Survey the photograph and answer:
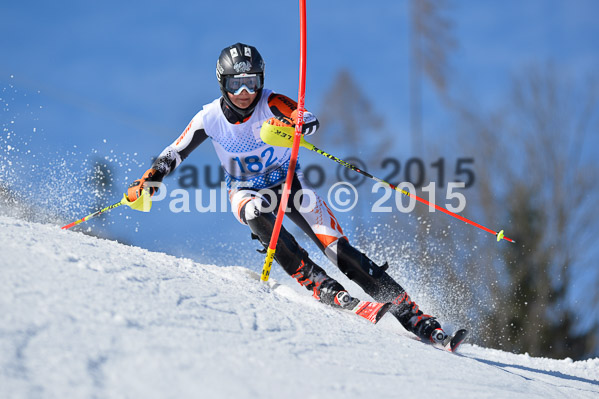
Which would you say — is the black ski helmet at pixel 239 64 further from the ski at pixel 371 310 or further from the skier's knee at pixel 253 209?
the ski at pixel 371 310

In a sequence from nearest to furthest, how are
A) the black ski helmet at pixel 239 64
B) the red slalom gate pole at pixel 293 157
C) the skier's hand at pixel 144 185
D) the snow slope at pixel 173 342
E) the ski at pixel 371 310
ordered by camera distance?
the snow slope at pixel 173 342
the ski at pixel 371 310
the red slalom gate pole at pixel 293 157
the black ski helmet at pixel 239 64
the skier's hand at pixel 144 185

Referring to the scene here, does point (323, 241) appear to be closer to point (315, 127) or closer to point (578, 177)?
point (315, 127)

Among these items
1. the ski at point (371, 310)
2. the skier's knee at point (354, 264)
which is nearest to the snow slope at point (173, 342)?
the ski at point (371, 310)

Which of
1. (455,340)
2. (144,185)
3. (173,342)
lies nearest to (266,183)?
(144,185)

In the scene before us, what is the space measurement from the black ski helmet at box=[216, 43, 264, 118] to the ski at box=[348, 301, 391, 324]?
1735mm

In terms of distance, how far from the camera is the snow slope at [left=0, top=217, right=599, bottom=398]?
6.73ft

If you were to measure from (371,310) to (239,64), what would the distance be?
2108 millimetres

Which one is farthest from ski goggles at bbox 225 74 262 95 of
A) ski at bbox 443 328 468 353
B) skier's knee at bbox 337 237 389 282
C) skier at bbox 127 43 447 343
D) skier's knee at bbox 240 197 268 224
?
ski at bbox 443 328 468 353

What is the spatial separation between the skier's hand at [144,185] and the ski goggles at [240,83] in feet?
2.96

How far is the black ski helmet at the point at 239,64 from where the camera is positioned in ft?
13.9

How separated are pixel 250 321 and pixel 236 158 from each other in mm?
1895

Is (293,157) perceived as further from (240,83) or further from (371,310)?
(371,310)

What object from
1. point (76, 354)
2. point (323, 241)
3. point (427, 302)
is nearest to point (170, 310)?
point (76, 354)

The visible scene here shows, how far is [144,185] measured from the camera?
14.3 feet
